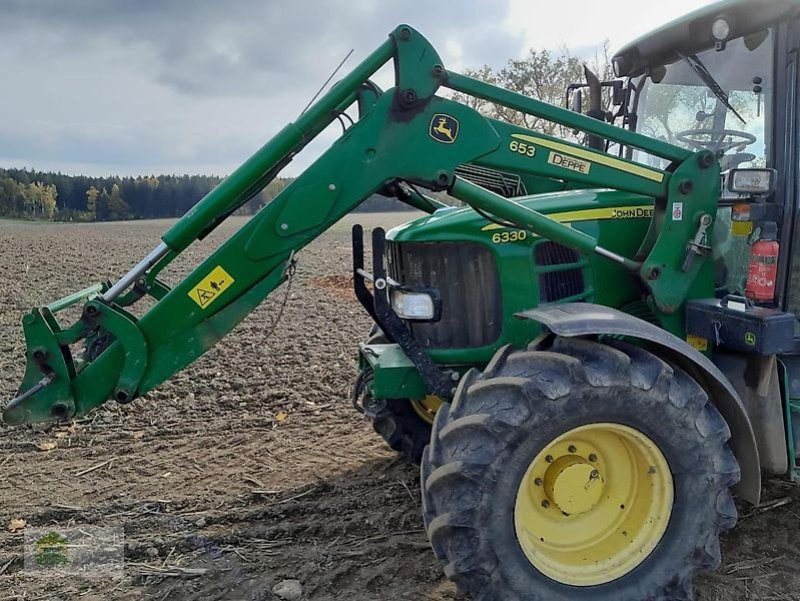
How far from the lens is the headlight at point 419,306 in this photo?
3682 millimetres

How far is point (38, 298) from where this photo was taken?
37.4ft

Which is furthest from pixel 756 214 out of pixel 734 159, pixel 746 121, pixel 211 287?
pixel 211 287

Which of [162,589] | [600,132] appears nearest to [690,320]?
[600,132]

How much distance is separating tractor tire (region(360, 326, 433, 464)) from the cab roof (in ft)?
7.81

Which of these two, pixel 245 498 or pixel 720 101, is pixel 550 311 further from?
pixel 245 498

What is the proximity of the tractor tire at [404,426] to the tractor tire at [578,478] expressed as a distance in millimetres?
1500

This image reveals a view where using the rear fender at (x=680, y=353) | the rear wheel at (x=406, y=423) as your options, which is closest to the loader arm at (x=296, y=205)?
the rear fender at (x=680, y=353)

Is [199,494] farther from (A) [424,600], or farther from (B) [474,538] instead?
(B) [474,538]

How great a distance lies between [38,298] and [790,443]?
11062 mm

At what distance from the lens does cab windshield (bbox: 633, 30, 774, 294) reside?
3.68 meters

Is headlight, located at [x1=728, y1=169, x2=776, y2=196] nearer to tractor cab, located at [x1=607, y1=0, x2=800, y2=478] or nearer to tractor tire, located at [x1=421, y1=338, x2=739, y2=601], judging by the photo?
tractor cab, located at [x1=607, y1=0, x2=800, y2=478]

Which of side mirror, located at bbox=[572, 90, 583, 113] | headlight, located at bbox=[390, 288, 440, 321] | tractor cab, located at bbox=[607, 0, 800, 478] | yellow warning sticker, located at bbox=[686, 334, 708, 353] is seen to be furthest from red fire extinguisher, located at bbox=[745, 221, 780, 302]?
side mirror, located at bbox=[572, 90, 583, 113]

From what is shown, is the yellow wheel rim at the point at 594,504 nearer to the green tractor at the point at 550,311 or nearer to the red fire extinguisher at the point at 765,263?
the green tractor at the point at 550,311

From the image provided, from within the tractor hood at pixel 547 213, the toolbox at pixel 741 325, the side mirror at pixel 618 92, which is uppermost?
the side mirror at pixel 618 92
